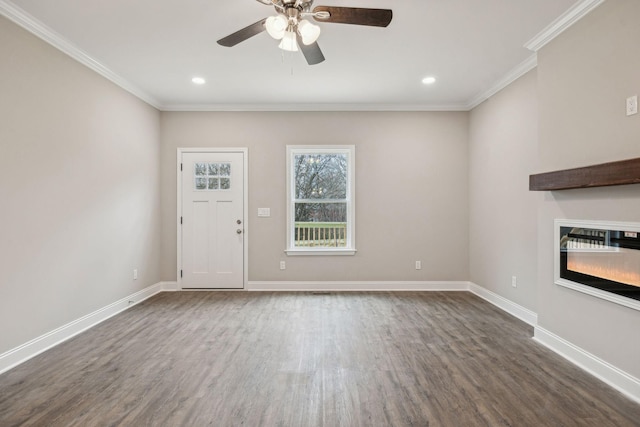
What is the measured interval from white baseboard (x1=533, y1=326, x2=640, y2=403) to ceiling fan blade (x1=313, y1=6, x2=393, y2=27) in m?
2.83

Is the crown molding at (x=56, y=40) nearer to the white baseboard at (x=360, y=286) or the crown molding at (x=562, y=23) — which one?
the white baseboard at (x=360, y=286)

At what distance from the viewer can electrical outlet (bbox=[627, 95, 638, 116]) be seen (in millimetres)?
2135

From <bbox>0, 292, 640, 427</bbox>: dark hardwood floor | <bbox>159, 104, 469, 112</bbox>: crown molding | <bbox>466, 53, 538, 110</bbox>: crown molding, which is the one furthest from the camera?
<bbox>159, 104, 469, 112</bbox>: crown molding

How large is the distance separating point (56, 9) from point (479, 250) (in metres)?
5.27

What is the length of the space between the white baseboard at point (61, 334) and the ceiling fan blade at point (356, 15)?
11.2ft

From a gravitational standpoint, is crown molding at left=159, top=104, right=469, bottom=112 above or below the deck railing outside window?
above

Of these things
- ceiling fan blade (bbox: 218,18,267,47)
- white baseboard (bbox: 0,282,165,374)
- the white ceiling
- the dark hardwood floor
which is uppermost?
the white ceiling

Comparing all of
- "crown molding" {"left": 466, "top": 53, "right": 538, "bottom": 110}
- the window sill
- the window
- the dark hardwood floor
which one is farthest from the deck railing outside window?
"crown molding" {"left": 466, "top": 53, "right": 538, "bottom": 110}

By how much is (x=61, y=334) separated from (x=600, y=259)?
15.2 ft

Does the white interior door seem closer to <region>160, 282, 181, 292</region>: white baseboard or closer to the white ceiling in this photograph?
<region>160, 282, 181, 292</region>: white baseboard

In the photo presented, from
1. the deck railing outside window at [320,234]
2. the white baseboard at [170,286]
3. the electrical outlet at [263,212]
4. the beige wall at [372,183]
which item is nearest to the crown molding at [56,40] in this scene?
the beige wall at [372,183]

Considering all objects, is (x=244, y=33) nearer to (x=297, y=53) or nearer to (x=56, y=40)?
(x=297, y=53)

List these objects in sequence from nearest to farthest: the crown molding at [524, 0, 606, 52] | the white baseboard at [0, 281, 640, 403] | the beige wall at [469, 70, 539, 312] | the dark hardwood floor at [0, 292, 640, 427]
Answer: the dark hardwood floor at [0, 292, 640, 427], the white baseboard at [0, 281, 640, 403], the crown molding at [524, 0, 606, 52], the beige wall at [469, 70, 539, 312]

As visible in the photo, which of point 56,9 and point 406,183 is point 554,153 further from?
point 56,9
